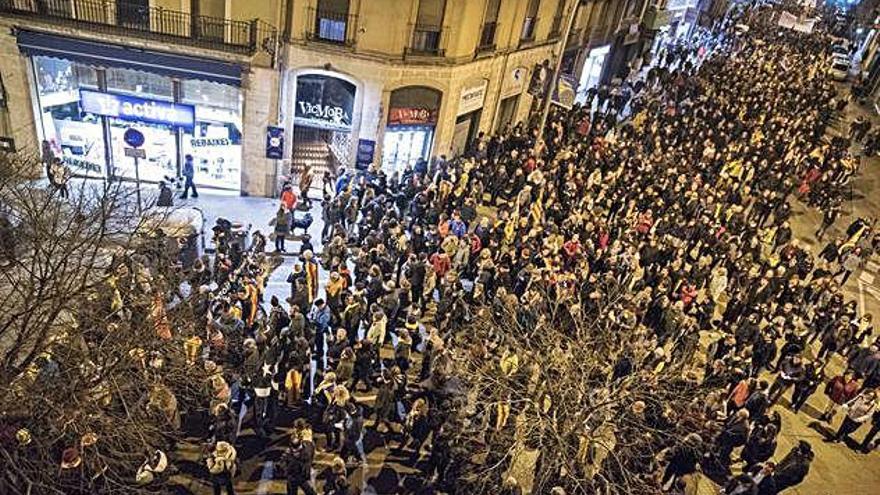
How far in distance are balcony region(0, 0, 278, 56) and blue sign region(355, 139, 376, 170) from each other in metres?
4.11

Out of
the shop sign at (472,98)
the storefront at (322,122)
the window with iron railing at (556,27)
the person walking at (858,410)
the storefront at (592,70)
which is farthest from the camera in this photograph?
the storefront at (592,70)

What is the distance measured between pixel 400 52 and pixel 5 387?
52.7 ft

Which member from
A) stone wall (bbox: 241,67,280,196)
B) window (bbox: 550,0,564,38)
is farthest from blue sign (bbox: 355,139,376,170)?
window (bbox: 550,0,564,38)

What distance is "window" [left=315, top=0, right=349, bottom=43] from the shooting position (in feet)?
68.0

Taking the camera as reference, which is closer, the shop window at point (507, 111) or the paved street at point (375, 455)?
the paved street at point (375, 455)

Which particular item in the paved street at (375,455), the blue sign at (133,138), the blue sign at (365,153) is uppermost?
the blue sign at (133,138)

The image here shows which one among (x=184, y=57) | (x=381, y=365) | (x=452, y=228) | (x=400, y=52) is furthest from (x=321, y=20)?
(x=381, y=365)

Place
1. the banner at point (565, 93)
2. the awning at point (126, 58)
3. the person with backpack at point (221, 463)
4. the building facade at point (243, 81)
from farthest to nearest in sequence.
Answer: the banner at point (565, 93) → the building facade at point (243, 81) → the awning at point (126, 58) → the person with backpack at point (221, 463)

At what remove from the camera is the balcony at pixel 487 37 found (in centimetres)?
2427

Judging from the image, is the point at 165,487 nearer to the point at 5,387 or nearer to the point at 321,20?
the point at 5,387

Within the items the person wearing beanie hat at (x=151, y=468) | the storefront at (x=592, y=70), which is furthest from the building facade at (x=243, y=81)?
the storefront at (x=592, y=70)

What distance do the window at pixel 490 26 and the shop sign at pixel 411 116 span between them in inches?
122

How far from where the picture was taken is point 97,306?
1024cm

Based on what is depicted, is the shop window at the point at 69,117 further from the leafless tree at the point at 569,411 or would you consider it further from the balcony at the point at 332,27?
the leafless tree at the point at 569,411
